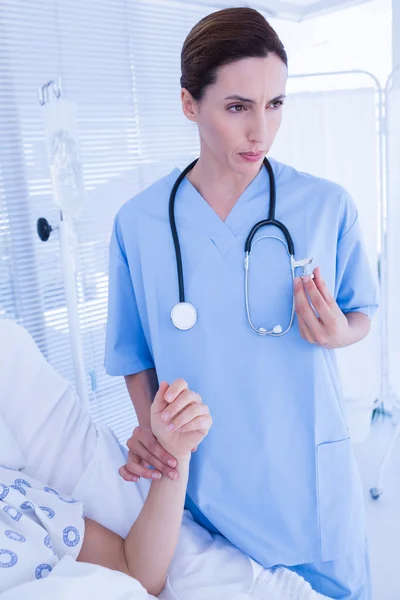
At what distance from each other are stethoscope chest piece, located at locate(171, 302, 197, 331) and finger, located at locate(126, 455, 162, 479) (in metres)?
0.26

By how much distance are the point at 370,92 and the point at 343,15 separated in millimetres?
2298

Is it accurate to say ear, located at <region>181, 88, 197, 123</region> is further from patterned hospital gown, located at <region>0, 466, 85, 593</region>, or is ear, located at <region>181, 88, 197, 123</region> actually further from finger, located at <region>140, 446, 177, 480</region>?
patterned hospital gown, located at <region>0, 466, 85, 593</region>

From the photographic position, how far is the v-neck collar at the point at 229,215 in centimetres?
110

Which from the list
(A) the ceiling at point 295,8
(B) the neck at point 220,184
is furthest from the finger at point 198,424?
(A) the ceiling at point 295,8

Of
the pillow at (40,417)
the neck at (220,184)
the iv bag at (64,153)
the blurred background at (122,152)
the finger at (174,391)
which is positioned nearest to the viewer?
the finger at (174,391)

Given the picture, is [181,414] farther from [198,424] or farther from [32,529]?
[32,529]

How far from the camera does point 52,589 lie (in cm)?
84

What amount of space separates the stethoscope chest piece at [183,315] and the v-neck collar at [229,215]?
0.12 metres

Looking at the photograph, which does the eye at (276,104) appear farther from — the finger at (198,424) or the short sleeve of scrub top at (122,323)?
the finger at (198,424)

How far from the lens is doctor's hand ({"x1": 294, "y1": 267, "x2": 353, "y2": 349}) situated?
986 millimetres

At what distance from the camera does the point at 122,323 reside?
1.21m

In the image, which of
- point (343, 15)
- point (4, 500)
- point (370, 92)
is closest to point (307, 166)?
point (370, 92)

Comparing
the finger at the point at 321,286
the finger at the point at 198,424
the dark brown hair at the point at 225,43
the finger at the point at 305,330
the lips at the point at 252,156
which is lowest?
the finger at the point at 198,424

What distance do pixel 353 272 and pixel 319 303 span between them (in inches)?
8.4
